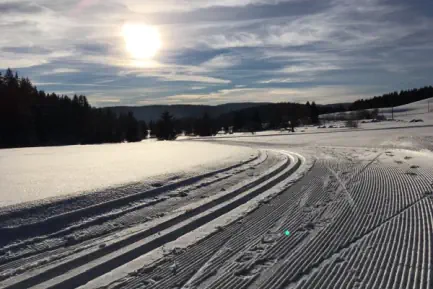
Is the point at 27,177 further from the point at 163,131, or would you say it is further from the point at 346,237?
the point at 163,131

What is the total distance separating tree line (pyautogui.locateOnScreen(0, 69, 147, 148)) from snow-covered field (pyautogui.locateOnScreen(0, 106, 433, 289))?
193 ft

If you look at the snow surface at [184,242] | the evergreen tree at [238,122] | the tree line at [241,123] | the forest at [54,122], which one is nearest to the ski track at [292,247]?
the snow surface at [184,242]

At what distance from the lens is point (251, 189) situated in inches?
430

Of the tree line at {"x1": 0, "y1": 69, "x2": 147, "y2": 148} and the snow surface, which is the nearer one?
the snow surface

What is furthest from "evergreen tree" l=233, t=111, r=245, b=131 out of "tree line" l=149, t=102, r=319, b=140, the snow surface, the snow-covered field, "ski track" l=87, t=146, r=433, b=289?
"ski track" l=87, t=146, r=433, b=289

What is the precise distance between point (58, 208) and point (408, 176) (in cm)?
996

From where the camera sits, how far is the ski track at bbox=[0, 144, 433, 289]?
4.70 meters

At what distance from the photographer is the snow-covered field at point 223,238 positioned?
4.79 m

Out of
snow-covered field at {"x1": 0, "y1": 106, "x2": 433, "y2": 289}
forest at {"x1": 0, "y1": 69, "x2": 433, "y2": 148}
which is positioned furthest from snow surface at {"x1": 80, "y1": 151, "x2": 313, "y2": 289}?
forest at {"x1": 0, "y1": 69, "x2": 433, "y2": 148}

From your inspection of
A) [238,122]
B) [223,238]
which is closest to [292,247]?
[223,238]

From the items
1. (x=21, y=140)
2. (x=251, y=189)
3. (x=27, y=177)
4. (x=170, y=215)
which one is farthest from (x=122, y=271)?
(x=21, y=140)

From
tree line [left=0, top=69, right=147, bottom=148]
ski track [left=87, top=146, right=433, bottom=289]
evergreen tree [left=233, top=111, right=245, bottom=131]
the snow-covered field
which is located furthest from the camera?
evergreen tree [left=233, top=111, right=245, bottom=131]

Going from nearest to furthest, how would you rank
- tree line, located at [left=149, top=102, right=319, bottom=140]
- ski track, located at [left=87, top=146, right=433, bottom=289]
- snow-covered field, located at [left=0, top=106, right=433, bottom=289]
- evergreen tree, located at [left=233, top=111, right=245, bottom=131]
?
ski track, located at [left=87, top=146, right=433, bottom=289] < snow-covered field, located at [left=0, top=106, right=433, bottom=289] < tree line, located at [left=149, top=102, right=319, bottom=140] < evergreen tree, located at [left=233, top=111, right=245, bottom=131]

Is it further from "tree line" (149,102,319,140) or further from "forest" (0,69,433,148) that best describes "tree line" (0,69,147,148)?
"tree line" (149,102,319,140)
